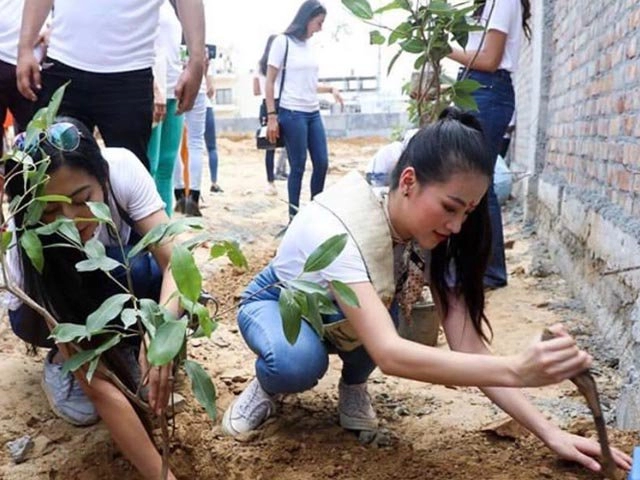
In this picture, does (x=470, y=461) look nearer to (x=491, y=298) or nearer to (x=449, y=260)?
(x=449, y=260)

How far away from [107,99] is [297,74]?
2075mm

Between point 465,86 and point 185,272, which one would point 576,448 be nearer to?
point 185,272

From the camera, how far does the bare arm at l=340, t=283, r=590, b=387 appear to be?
102 centimetres

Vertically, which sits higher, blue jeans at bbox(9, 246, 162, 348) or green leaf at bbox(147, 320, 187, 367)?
green leaf at bbox(147, 320, 187, 367)

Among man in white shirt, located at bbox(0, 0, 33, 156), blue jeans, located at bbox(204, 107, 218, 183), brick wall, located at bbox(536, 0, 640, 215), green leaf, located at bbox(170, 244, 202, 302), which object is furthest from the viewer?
blue jeans, located at bbox(204, 107, 218, 183)

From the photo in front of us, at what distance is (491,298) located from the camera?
2.79 meters

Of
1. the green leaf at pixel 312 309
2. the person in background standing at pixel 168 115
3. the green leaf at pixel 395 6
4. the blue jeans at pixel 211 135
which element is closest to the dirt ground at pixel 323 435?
the green leaf at pixel 312 309

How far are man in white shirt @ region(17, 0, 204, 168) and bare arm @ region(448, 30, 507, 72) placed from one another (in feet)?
3.34

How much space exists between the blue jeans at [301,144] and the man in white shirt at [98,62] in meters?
1.86

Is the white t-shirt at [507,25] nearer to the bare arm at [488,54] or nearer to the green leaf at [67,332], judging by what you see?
the bare arm at [488,54]

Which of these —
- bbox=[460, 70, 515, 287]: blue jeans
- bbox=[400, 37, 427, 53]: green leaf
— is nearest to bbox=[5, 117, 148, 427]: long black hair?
bbox=[400, 37, 427, 53]: green leaf

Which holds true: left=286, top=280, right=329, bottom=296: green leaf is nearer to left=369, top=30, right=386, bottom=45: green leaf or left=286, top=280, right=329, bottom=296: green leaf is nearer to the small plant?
the small plant

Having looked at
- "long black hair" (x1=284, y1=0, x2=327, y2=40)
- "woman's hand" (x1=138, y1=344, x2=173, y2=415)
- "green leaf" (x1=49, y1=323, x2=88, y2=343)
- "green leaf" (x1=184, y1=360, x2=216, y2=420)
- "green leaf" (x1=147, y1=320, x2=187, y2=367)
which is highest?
Result: "long black hair" (x1=284, y1=0, x2=327, y2=40)

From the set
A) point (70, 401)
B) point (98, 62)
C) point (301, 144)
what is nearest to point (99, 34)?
point (98, 62)
